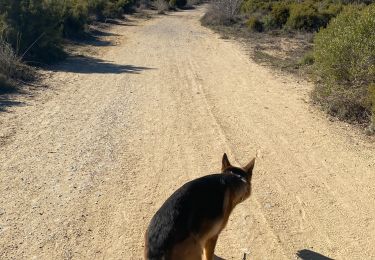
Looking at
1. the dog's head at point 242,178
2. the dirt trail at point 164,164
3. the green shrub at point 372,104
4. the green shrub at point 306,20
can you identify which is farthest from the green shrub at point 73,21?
the dog's head at point 242,178

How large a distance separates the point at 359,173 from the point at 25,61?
9.75m

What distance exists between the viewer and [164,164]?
22.7 ft

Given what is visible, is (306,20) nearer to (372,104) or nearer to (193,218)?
(372,104)

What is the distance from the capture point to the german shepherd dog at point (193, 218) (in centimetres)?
332

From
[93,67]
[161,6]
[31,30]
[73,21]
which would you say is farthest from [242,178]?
[161,6]

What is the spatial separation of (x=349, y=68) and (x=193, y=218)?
7393 mm

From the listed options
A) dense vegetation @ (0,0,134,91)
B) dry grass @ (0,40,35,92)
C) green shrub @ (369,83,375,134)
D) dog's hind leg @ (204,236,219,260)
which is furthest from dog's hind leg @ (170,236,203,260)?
dense vegetation @ (0,0,134,91)

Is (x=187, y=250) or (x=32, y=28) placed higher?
(x=187, y=250)

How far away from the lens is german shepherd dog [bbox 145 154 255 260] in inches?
131

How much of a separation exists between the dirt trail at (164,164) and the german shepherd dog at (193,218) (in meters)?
0.96

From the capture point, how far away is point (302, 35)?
23.1m

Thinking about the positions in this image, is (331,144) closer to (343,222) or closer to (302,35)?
(343,222)

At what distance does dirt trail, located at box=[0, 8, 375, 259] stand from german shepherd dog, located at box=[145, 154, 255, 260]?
961 millimetres

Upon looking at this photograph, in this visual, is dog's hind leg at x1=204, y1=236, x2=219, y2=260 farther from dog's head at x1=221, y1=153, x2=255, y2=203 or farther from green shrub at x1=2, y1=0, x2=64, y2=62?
green shrub at x1=2, y1=0, x2=64, y2=62
